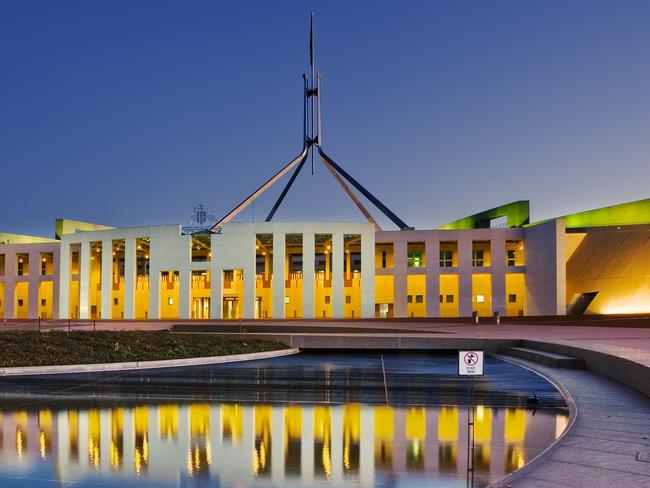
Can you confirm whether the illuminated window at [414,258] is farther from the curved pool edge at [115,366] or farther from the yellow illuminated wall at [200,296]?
the curved pool edge at [115,366]

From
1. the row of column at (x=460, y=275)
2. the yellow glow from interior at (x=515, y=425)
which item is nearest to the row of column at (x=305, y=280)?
the row of column at (x=460, y=275)

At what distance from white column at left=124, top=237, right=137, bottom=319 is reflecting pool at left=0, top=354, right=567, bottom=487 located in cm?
3521

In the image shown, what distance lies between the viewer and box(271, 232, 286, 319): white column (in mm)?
45844

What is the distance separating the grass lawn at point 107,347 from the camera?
17.5 metres

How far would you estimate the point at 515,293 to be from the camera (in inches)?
1994

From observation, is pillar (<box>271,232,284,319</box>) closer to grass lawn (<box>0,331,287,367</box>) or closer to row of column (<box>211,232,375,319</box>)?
row of column (<box>211,232,375,319</box>)

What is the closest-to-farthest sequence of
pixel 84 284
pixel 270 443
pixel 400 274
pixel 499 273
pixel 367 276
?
1. pixel 270 443
2. pixel 367 276
3. pixel 499 273
4. pixel 400 274
5. pixel 84 284

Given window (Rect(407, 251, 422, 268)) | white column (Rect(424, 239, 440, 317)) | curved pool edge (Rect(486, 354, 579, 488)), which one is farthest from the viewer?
window (Rect(407, 251, 422, 268))

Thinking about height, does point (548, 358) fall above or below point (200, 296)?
below

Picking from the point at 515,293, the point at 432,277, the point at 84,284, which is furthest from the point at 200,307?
the point at 515,293

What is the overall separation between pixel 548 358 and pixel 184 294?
34.4m

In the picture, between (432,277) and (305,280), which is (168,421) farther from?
(432,277)

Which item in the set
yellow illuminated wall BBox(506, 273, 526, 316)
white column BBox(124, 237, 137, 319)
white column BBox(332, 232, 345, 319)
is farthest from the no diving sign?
yellow illuminated wall BBox(506, 273, 526, 316)

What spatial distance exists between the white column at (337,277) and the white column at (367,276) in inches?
65.2
